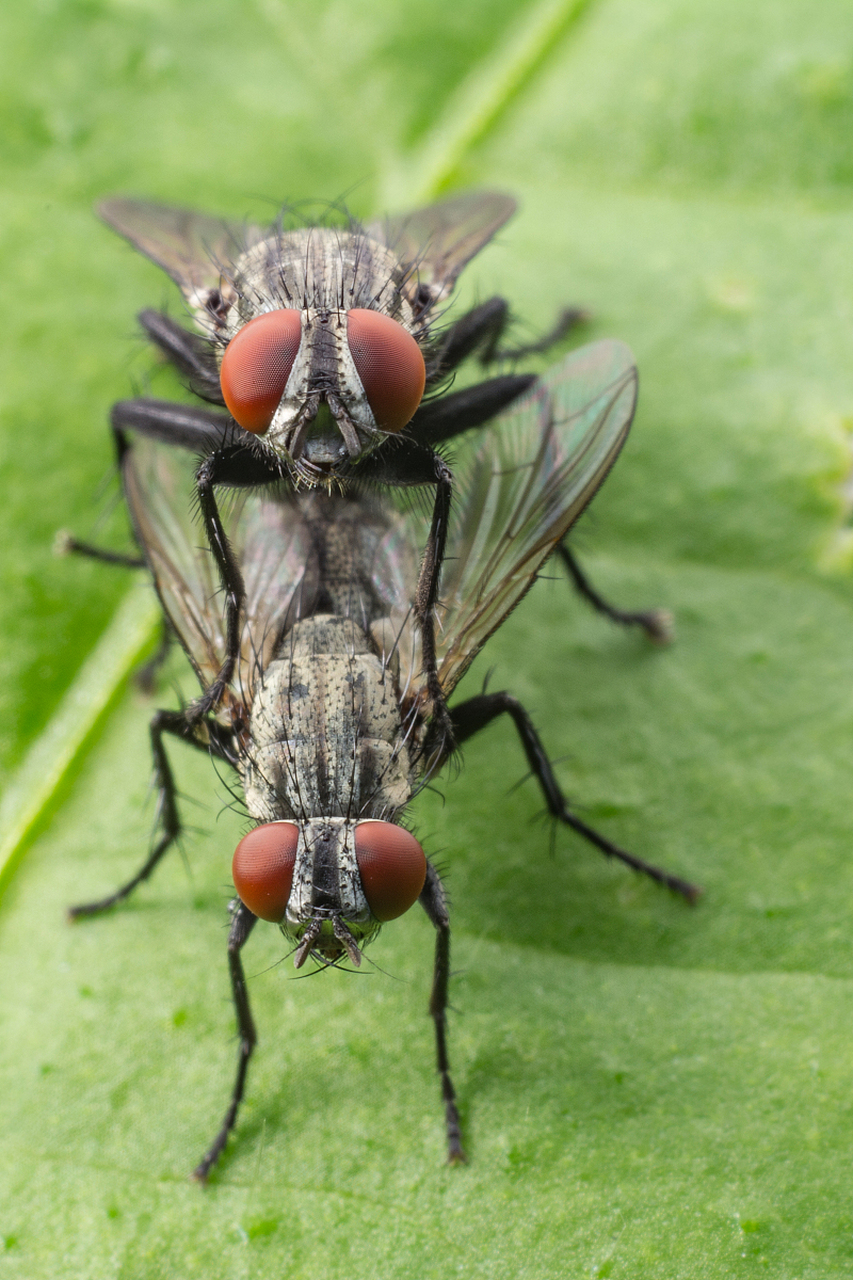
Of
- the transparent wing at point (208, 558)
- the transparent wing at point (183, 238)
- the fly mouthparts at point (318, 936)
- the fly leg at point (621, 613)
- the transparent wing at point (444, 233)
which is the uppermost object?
A: the transparent wing at point (444, 233)

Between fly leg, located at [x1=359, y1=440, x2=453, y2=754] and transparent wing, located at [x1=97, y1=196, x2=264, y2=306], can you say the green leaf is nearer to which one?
transparent wing, located at [x1=97, y1=196, x2=264, y2=306]

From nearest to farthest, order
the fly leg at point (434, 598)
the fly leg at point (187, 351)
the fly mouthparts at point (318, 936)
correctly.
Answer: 1. the fly mouthparts at point (318, 936)
2. the fly leg at point (434, 598)
3. the fly leg at point (187, 351)

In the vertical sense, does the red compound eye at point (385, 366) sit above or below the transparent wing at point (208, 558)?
above

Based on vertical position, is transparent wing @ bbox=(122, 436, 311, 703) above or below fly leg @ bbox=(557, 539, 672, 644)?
below

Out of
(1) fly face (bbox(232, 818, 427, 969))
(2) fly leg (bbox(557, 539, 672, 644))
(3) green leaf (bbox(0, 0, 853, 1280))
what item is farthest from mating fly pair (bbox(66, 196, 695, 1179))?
(2) fly leg (bbox(557, 539, 672, 644))

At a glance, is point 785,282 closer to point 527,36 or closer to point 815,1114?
point 527,36

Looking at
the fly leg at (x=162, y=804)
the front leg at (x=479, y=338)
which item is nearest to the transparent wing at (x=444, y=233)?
the front leg at (x=479, y=338)

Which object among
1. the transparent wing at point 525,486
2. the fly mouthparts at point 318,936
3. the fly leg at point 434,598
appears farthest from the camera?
the transparent wing at point 525,486

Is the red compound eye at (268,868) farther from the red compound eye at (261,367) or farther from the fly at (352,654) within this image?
the red compound eye at (261,367)

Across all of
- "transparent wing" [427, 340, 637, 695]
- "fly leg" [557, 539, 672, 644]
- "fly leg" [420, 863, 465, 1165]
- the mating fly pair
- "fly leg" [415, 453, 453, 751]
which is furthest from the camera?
"fly leg" [557, 539, 672, 644]
